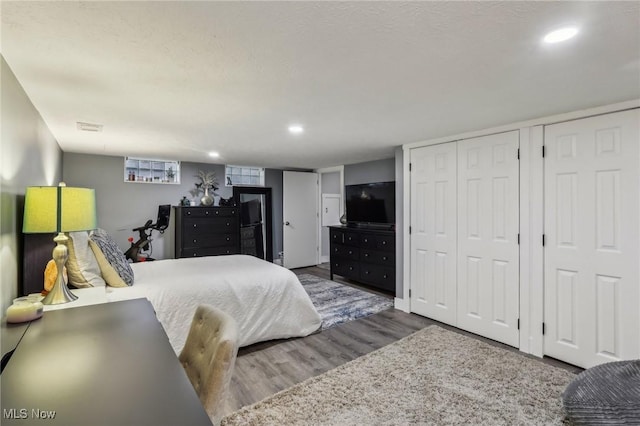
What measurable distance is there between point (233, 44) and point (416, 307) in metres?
3.52

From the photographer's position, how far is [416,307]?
12.8 ft

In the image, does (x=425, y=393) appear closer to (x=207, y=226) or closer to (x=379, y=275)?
(x=379, y=275)

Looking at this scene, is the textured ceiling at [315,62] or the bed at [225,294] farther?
the bed at [225,294]

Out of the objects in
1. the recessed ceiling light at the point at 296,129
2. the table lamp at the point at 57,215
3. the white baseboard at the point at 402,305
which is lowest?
the white baseboard at the point at 402,305

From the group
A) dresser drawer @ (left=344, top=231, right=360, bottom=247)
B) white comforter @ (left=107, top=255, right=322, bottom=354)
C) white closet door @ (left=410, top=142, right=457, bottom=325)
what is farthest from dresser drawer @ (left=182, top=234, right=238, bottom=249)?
white closet door @ (left=410, top=142, right=457, bottom=325)

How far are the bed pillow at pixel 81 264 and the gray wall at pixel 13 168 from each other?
0.23m

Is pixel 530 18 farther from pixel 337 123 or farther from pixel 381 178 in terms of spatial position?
pixel 381 178

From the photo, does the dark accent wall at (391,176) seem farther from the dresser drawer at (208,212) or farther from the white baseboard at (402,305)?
the dresser drawer at (208,212)

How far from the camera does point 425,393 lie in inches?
87.7

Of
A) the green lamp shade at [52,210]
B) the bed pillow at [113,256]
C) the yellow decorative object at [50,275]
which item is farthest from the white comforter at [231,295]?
the green lamp shade at [52,210]

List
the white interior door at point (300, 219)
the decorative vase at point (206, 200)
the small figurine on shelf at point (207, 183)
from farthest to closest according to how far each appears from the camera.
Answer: the white interior door at point (300, 219), the small figurine on shelf at point (207, 183), the decorative vase at point (206, 200)

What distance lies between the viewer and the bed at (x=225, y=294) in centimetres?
257

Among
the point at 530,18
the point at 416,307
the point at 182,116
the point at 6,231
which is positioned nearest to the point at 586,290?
the point at 416,307

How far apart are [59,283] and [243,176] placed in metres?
4.58
